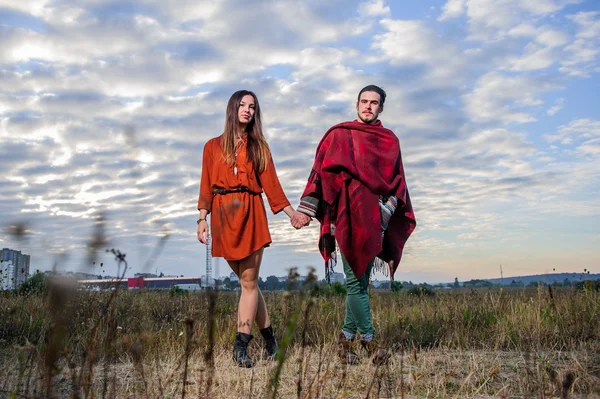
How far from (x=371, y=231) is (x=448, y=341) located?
1.72 meters

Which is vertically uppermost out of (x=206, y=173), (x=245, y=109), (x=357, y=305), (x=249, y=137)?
(x=245, y=109)

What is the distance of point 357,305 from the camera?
418cm

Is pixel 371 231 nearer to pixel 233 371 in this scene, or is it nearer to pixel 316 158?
pixel 316 158

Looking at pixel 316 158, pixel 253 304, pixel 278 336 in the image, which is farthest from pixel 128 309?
pixel 316 158

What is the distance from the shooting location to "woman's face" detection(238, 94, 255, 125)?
448cm

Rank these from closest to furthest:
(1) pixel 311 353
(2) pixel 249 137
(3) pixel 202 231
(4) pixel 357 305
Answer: (1) pixel 311 353
(4) pixel 357 305
(3) pixel 202 231
(2) pixel 249 137

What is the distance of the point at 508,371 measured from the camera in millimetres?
3951

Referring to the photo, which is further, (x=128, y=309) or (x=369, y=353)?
(x=128, y=309)

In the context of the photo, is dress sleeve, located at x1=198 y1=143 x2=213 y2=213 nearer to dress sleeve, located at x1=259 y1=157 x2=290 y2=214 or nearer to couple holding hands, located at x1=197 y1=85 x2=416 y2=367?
couple holding hands, located at x1=197 y1=85 x2=416 y2=367

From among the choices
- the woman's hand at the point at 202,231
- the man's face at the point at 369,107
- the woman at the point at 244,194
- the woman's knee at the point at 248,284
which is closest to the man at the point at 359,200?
the man's face at the point at 369,107

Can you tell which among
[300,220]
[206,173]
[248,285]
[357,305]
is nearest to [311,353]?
[357,305]

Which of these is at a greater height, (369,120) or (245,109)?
(245,109)

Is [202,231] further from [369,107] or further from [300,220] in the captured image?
[369,107]

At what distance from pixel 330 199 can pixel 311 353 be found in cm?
118
